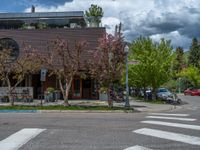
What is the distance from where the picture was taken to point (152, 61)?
36.5m

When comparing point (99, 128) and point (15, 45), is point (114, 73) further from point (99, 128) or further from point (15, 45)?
point (15, 45)

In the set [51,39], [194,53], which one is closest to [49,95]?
[51,39]

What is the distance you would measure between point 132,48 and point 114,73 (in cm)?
1360

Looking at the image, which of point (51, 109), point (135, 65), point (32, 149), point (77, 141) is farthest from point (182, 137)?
point (135, 65)

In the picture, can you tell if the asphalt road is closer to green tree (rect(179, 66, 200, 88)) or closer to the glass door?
the glass door

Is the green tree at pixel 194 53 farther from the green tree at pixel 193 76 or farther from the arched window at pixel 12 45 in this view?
the arched window at pixel 12 45

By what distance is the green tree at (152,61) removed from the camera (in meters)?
36.6

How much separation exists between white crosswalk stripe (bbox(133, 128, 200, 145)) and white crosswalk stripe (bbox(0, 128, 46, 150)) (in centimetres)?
334

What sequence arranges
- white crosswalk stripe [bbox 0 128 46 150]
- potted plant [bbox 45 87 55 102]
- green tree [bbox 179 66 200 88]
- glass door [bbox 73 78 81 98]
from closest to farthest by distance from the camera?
white crosswalk stripe [bbox 0 128 46 150], potted plant [bbox 45 87 55 102], glass door [bbox 73 78 81 98], green tree [bbox 179 66 200 88]

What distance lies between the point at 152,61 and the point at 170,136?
24.9m

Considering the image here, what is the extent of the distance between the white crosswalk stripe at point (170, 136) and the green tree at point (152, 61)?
2330 cm

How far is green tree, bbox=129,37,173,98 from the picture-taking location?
3656 cm

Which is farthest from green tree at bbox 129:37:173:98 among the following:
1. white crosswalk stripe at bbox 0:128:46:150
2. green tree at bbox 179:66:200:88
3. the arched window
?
green tree at bbox 179:66:200:88

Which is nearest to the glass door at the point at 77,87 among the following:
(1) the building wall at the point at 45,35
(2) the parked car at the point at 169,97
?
(1) the building wall at the point at 45,35
